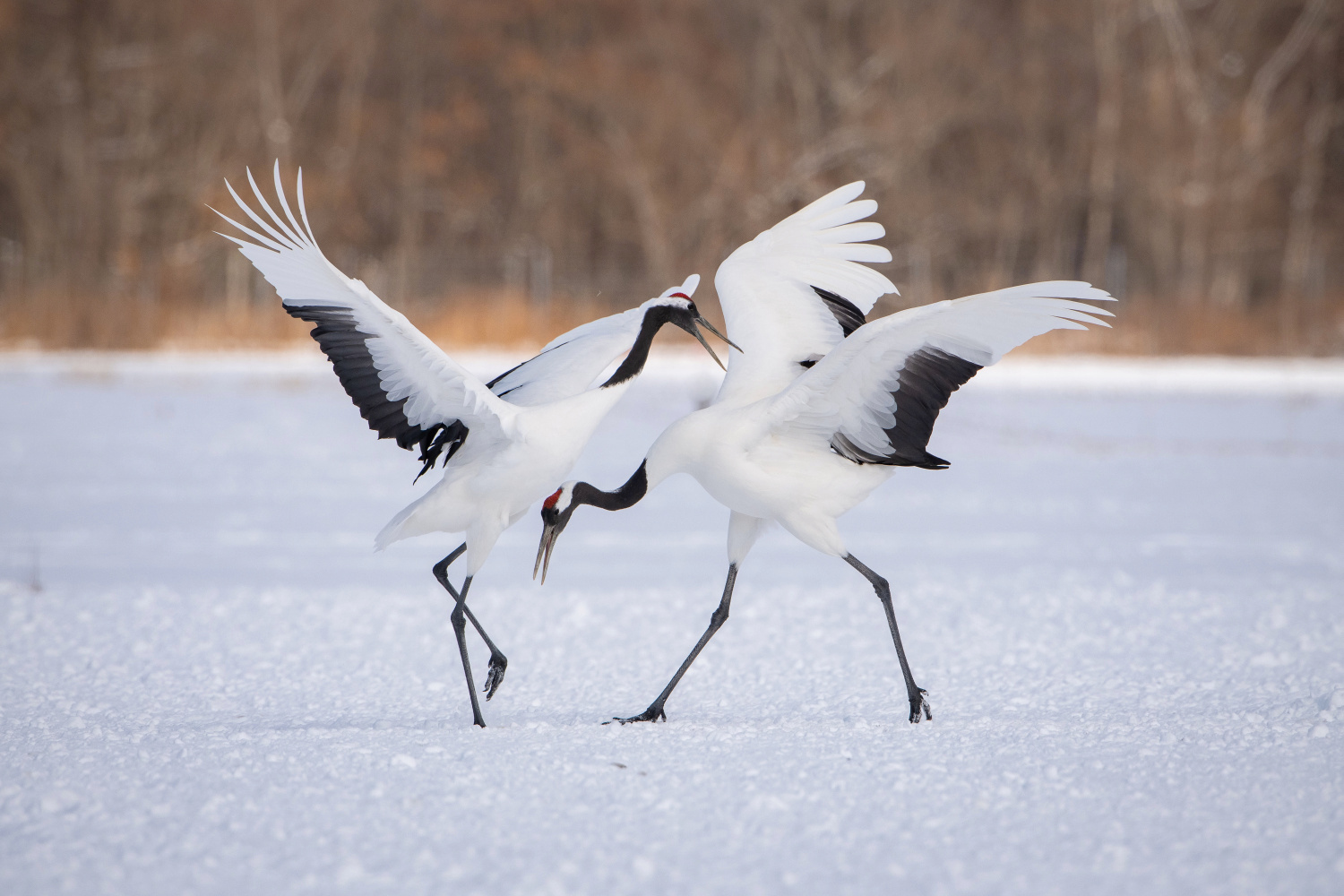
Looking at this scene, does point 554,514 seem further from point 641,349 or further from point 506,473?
point 641,349

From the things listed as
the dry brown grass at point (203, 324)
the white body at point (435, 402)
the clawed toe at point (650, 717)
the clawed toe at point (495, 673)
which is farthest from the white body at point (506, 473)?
the dry brown grass at point (203, 324)

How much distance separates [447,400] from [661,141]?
27.4m

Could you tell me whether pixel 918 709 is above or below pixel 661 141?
below

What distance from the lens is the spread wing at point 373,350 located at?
14.4 ft

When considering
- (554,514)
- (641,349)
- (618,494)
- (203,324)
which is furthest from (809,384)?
(203,324)

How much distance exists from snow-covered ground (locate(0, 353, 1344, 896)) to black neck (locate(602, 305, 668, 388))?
1194mm

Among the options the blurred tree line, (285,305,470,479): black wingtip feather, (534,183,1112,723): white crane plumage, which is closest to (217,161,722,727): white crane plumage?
(285,305,470,479): black wingtip feather

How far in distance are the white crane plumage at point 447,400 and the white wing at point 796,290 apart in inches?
12.5

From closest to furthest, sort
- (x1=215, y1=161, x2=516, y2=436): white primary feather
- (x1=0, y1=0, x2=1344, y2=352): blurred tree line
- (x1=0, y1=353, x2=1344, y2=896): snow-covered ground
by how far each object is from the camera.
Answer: (x1=0, y1=353, x2=1344, y2=896): snow-covered ground
(x1=215, y1=161, x2=516, y2=436): white primary feather
(x1=0, y1=0, x2=1344, y2=352): blurred tree line

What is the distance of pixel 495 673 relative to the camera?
16.6ft

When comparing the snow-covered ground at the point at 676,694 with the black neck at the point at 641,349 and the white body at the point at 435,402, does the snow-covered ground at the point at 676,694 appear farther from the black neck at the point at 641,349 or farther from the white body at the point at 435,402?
the black neck at the point at 641,349

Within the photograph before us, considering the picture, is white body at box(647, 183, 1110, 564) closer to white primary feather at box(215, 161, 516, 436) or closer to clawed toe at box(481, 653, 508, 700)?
white primary feather at box(215, 161, 516, 436)

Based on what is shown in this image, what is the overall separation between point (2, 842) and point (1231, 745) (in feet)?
11.7

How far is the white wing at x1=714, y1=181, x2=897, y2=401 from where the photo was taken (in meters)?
5.16
